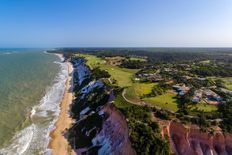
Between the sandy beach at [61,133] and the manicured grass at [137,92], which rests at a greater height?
the manicured grass at [137,92]

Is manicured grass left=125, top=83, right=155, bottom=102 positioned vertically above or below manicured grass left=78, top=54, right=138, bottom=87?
above

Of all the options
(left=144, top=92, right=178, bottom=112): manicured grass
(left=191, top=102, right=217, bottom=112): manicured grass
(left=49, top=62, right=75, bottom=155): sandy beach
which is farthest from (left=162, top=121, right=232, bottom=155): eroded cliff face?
(left=49, top=62, right=75, bottom=155): sandy beach

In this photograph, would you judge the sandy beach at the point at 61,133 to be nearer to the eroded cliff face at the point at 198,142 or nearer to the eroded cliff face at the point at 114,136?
the eroded cliff face at the point at 114,136

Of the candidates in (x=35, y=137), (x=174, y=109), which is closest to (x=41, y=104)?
(x=35, y=137)

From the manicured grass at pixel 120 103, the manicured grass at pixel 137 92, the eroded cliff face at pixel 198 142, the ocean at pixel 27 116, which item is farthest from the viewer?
the manicured grass at pixel 137 92

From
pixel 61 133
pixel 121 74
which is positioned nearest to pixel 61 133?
pixel 61 133

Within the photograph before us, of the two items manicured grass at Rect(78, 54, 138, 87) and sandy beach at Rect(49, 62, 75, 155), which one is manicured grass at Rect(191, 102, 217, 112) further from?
sandy beach at Rect(49, 62, 75, 155)

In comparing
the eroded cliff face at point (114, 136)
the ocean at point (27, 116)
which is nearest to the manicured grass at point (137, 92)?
the eroded cliff face at point (114, 136)
